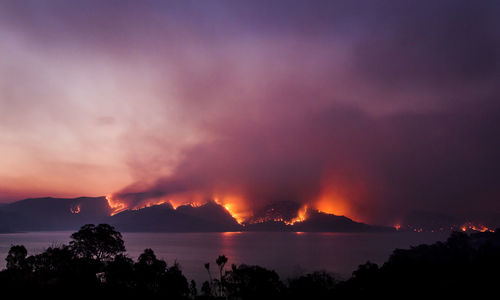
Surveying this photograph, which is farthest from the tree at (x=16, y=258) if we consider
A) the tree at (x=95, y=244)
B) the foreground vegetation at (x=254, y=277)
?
the tree at (x=95, y=244)

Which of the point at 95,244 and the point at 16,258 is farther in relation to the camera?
the point at 95,244

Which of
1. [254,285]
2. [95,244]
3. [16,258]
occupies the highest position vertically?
[95,244]

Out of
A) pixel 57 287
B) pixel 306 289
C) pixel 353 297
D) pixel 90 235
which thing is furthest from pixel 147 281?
pixel 353 297

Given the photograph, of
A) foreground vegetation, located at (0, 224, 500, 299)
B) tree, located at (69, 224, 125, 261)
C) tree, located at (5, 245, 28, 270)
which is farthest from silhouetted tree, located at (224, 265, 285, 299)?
tree, located at (5, 245, 28, 270)

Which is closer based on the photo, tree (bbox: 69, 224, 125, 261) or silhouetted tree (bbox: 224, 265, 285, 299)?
silhouetted tree (bbox: 224, 265, 285, 299)

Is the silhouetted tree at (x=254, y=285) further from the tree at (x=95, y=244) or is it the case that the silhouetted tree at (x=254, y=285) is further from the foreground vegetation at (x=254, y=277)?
the tree at (x=95, y=244)

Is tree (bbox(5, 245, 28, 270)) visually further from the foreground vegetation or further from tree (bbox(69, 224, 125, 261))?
tree (bbox(69, 224, 125, 261))

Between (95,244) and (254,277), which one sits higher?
(95,244)

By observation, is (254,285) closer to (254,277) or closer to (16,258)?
(254,277)

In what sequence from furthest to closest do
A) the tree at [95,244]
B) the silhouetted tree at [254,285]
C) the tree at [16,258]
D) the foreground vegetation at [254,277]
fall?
the tree at [95,244] → the tree at [16,258] → the silhouetted tree at [254,285] → the foreground vegetation at [254,277]

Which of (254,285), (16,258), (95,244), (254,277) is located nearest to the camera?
(254,285)

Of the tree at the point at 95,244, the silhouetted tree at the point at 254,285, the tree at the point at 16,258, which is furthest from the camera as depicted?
the tree at the point at 95,244

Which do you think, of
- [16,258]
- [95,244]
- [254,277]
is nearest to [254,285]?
[254,277]

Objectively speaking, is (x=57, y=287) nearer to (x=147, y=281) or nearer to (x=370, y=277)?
(x=147, y=281)
